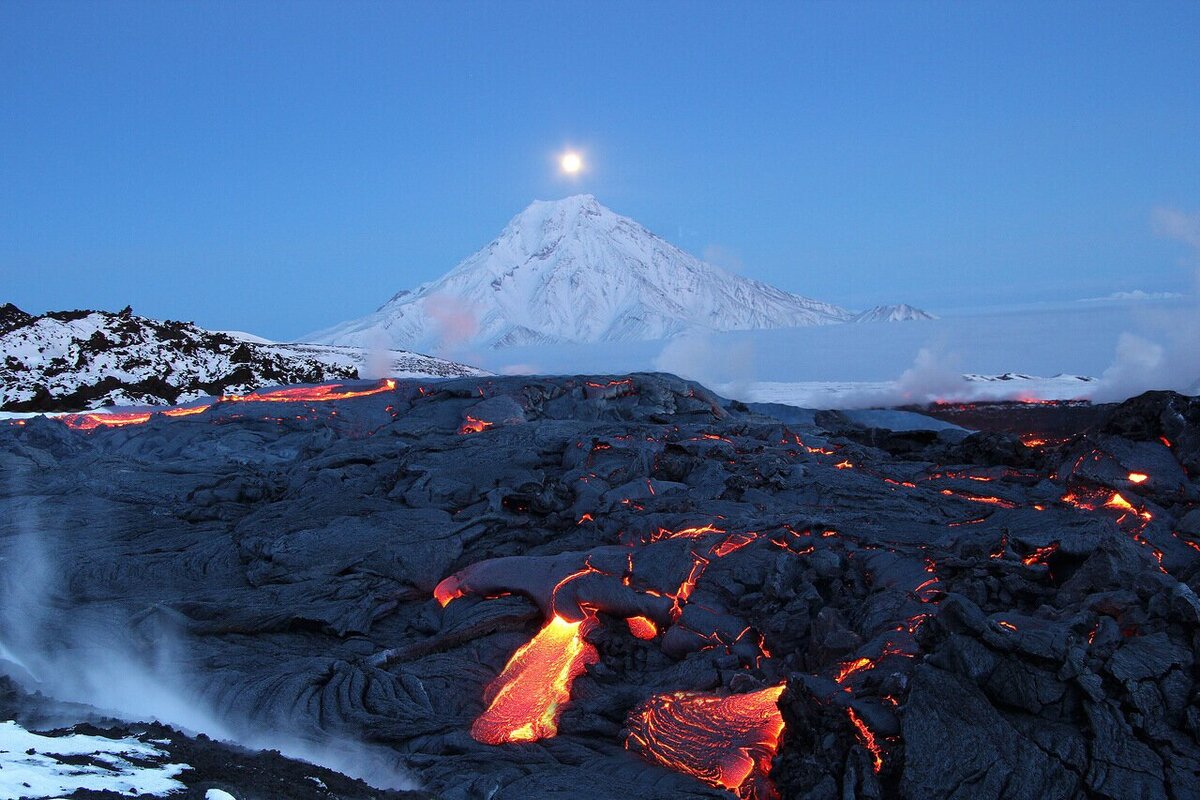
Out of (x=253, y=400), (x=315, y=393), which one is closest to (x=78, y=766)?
(x=253, y=400)

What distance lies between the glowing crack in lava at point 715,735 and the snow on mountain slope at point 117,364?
28453mm

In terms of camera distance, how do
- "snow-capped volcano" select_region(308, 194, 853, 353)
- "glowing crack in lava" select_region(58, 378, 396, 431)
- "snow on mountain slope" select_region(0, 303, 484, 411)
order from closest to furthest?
"glowing crack in lava" select_region(58, 378, 396, 431)
"snow on mountain slope" select_region(0, 303, 484, 411)
"snow-capped volcano" select_region(308, 194, 853, 353)

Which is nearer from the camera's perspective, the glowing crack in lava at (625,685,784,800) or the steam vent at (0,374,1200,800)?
the steam vent at (0,374,1200,800)

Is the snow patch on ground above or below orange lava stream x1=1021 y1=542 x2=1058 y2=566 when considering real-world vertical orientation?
below

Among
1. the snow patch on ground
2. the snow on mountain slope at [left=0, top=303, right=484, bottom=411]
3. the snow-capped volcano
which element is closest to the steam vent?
the snow patch on ground

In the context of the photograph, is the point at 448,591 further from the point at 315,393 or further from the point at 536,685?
the point at 315,393

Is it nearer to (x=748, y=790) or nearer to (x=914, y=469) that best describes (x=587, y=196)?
(x=914, y=469)

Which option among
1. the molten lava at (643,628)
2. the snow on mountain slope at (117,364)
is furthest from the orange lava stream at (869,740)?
the snow on mountain slope at (117,364)

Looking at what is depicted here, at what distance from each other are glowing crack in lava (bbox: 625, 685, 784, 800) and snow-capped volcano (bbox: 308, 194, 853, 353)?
88.5 meters

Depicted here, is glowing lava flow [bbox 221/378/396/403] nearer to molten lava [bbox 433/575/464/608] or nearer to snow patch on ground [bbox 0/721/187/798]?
molten lava [bbox 433/575/464/608]

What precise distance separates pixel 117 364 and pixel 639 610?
3458 centimetres

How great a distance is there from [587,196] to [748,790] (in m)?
127

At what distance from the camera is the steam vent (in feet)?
24.1

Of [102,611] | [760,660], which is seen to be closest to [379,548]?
[102,611]
